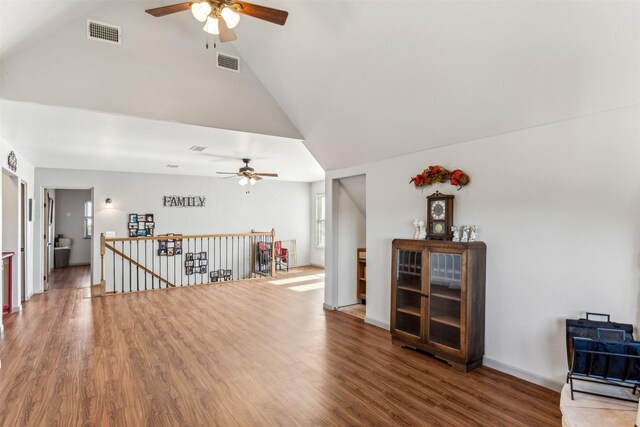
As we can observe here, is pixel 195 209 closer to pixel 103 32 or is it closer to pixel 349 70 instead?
pixel 103 32

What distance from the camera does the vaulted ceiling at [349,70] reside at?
97.6 inches

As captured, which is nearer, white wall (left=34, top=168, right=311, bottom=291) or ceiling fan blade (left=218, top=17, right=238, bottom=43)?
ceiling fan blade (left=218, top=17, right=238, bottom=43)

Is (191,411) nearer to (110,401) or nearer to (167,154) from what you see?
(110,401)

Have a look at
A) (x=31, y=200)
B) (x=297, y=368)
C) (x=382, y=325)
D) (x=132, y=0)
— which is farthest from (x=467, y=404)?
(x=31, y=200)

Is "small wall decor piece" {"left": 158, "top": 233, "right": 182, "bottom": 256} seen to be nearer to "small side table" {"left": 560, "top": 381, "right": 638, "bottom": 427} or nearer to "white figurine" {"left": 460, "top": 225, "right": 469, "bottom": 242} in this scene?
"white figurine" {"left": 460, "top": 225, "right": 469, "bottom": 242}

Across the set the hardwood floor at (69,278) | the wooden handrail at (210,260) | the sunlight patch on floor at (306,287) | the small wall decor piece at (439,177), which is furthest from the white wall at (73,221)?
the small wall decor piece at (439,177)

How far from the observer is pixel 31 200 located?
6719 millimetres

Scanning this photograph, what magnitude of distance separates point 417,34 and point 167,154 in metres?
5.09

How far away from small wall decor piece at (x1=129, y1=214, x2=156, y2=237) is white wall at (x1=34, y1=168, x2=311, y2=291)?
0.12 meters

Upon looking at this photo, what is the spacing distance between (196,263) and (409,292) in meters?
6.95

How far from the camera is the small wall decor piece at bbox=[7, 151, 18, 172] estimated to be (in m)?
5.06

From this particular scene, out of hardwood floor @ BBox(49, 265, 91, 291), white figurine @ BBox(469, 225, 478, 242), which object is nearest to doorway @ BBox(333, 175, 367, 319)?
white figurine @ BBox(469, 225, 478, 242)

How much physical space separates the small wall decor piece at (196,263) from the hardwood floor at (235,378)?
3879 mm

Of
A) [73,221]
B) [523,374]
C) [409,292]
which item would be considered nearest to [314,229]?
[409,292]
